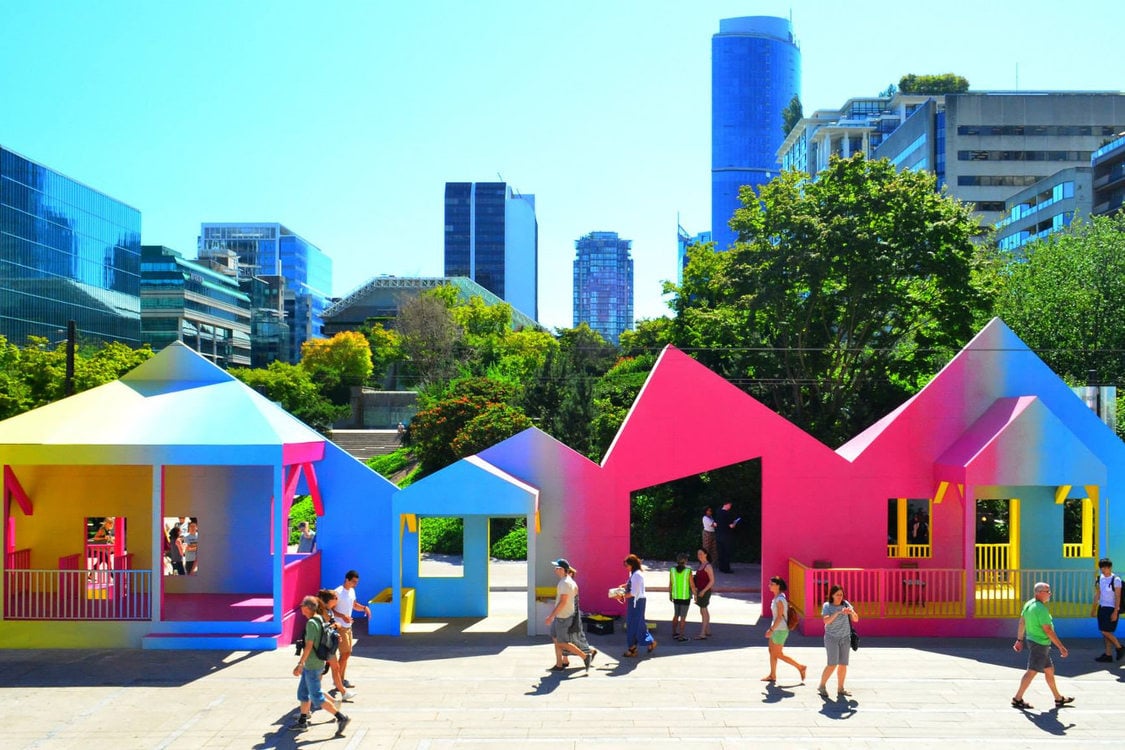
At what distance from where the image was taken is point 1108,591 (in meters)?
14.0

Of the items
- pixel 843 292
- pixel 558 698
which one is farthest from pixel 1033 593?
pixel 843 292

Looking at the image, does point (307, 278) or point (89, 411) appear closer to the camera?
point (89, 411)

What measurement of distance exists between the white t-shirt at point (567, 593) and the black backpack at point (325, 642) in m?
3.50

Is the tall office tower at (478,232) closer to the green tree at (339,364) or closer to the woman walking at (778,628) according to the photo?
the green tree at (339,364)

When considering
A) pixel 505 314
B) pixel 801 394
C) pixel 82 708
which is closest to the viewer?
pixel 82 708

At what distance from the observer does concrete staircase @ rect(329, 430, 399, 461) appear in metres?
51.4

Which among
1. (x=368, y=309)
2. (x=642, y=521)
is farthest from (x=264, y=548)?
(x=368, y=309)

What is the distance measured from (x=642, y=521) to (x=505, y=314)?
187 feet

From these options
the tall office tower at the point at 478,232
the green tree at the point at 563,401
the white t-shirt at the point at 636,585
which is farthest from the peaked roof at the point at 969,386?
the tall office tower at the point at 478,232

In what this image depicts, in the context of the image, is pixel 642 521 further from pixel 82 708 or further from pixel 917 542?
pixel 82 708

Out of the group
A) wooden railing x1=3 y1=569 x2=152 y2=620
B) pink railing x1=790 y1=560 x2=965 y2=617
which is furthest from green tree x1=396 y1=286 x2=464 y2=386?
pink railing x1=790 y1=560 x2=965 y2=617

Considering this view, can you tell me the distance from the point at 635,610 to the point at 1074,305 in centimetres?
2364

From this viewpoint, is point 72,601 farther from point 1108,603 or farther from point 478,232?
point 478,232

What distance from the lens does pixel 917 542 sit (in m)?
21.7
